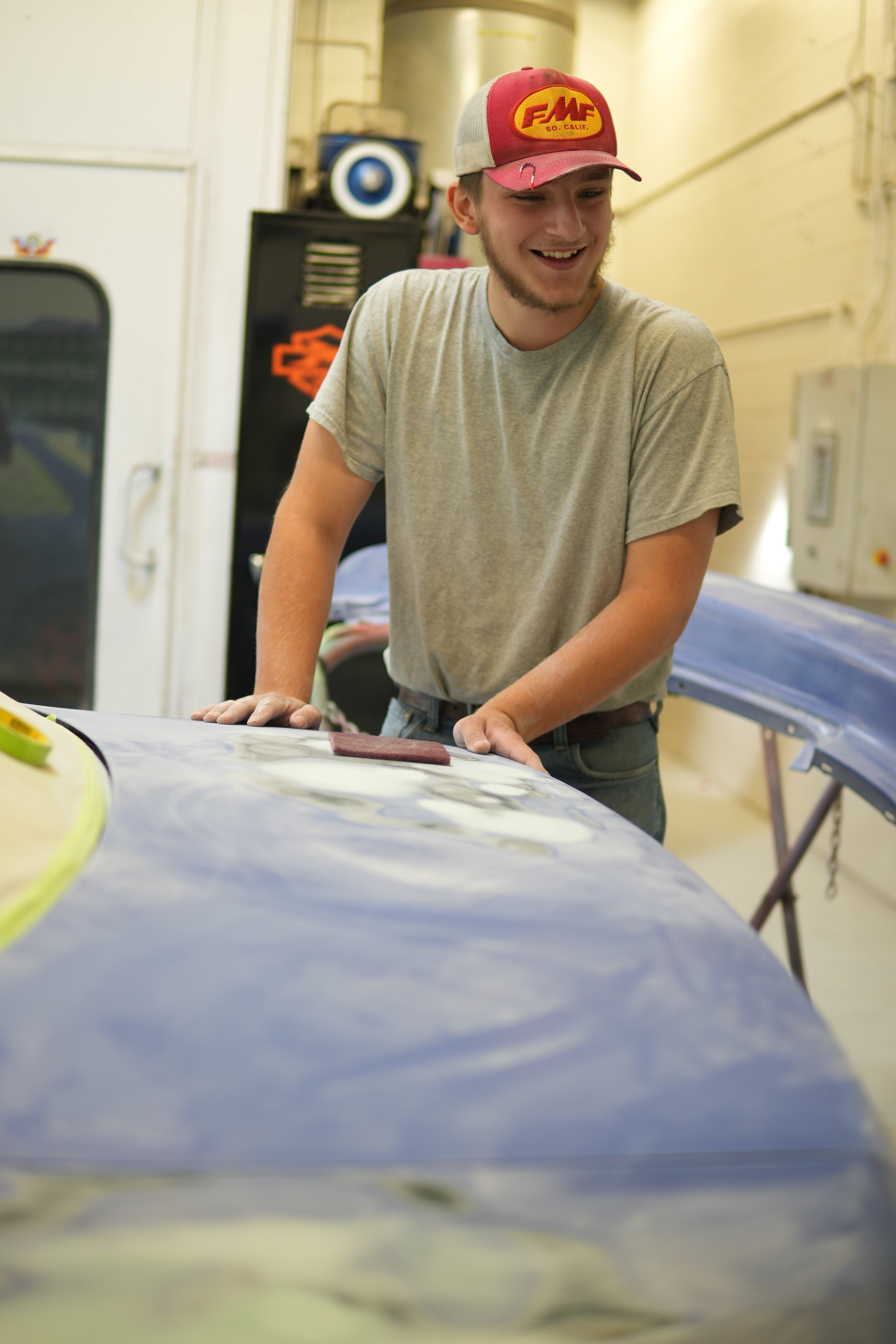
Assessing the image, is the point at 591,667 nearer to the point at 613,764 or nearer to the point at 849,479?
the point at 613,764

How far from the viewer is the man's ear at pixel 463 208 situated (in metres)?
1.60

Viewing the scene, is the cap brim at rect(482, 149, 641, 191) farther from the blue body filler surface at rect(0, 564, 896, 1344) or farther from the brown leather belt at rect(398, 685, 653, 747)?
the blue body filler surface at rect(0, 564, 896, 1344)

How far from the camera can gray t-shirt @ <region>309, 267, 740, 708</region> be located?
1.52 m

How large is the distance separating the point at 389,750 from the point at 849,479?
11.4 ft

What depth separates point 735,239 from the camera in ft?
18.3

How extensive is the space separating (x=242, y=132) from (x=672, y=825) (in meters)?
3.14

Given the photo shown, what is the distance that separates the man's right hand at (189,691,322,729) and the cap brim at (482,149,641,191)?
27.5 inches

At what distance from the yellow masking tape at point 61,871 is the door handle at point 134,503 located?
339 cm

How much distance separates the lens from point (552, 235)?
1468 millimetres

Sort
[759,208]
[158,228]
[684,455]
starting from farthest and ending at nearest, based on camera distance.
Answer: [759,208], [158,228], [684,455]

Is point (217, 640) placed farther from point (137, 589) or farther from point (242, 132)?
point (242, 132)

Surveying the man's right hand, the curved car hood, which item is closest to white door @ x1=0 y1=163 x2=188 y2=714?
the man's right hand

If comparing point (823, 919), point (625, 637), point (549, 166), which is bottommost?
point (823, 919)

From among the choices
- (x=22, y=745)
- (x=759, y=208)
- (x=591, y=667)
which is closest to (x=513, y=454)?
(x=591, y=667)
